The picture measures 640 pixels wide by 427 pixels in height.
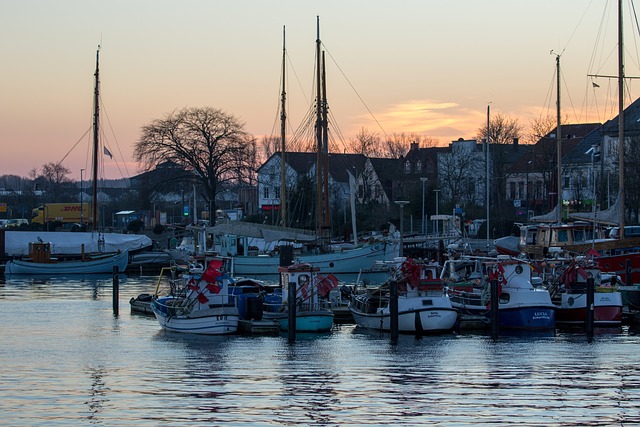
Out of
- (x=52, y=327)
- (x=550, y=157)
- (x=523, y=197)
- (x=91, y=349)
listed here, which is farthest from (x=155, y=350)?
(x=523, y=197)

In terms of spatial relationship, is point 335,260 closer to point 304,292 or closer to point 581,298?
point 581,298

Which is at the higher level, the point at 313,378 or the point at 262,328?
the point at 262,328

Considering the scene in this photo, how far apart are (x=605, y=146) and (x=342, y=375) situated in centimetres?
6783

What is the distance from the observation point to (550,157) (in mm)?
104375

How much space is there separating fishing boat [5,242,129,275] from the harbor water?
3787cm

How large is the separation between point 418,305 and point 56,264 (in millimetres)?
50524

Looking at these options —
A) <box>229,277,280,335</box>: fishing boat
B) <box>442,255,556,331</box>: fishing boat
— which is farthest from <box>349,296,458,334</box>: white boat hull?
<box>229,277,280,335</box>: fishing boat

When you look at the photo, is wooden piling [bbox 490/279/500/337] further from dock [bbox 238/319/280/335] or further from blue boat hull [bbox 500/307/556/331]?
dock [bbox 238/319/280/335]

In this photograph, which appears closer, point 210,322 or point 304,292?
point 210,322

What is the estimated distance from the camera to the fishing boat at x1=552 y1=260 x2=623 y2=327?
1779 inches

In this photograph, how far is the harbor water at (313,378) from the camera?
26.2 metres

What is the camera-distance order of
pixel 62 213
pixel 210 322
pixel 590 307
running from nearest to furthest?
pixel 210 322
pixel 590 307
pixel 62 213

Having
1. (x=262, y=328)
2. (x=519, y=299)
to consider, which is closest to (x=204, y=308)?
(x=262, y=328)

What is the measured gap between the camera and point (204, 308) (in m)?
43.4
